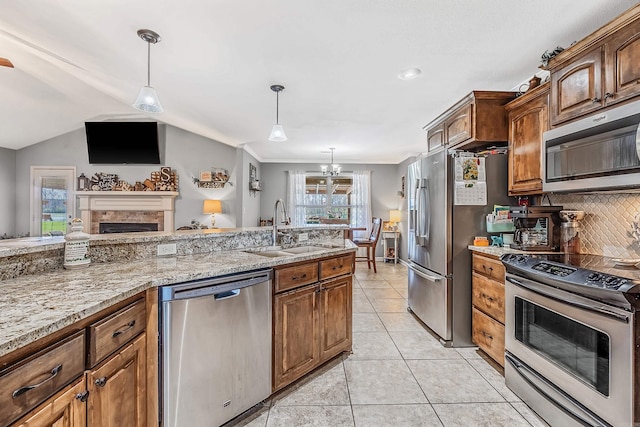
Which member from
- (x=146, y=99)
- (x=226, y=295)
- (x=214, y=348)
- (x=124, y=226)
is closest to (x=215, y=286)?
(x=226, y=295)

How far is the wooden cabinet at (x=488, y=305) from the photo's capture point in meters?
2.37

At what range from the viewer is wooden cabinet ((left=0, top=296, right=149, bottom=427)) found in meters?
0.81

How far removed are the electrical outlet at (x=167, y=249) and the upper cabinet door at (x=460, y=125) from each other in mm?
2711

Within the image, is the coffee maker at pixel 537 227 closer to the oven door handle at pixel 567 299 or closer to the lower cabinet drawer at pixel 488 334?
the oven door handle at pixel 567 299

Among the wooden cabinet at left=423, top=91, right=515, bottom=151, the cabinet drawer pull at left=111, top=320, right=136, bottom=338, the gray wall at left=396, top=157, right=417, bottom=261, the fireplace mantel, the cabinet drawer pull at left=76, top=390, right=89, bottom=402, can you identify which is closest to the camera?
the cabinet drawer pull at left=76, top=390, right=89, bottom=402

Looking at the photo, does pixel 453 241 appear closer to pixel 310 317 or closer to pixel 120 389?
pixel 310 317

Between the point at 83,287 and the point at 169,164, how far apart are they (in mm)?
5032

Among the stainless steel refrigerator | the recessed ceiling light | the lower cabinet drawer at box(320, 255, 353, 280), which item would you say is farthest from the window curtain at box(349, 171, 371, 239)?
the lower cabinet drawer at box(320, 255, 353, 280)

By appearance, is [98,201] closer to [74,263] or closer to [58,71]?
[58,71]

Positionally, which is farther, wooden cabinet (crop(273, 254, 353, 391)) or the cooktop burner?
wooden cabinet (crop(273, 254, 353, 391))

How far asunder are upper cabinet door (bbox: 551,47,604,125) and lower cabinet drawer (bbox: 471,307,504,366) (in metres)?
1.57

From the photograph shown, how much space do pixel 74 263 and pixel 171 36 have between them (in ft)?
5.86

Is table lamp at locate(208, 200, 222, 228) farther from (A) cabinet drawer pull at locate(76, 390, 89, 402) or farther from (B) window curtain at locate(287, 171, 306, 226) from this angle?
(A) cabinet drawer pull at locate(76, 390, 89, 402)

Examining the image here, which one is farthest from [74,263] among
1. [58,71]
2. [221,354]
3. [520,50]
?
[58,71]
